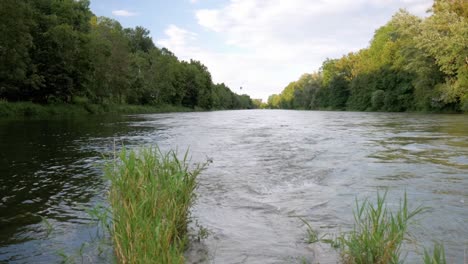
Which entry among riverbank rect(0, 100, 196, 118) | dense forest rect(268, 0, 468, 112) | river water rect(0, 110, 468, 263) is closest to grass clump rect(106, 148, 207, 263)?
river water rect(0, 110, 468, 263)

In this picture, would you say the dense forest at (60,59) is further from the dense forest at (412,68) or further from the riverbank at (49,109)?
the dense forest at (412,68)

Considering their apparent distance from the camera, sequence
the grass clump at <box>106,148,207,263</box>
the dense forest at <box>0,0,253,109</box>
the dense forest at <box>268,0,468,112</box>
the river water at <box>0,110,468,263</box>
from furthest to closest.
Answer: the dense forest at <box>268,0,468,112</box> → the dense forest at <box>0,0,253,109</box> → the river water at <box>0,110,468,263</box> → the grass clump at <box>106,148,207,263</box>

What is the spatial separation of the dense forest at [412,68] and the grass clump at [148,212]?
43.7 meters

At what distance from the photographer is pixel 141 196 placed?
14.7ft

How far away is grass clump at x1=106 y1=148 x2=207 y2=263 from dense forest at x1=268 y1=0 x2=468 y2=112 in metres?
43.7

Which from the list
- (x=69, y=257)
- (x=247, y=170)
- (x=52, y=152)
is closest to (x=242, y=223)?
(x=69, y=257)

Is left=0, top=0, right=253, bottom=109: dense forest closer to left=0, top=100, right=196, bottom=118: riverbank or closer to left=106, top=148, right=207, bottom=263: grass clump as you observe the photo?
left=0, top=100, right=196, bottom=118: riverbank

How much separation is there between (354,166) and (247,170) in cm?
301

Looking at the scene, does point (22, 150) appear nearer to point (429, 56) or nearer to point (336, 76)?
point (429, 56)

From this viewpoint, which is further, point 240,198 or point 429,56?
point 429,56

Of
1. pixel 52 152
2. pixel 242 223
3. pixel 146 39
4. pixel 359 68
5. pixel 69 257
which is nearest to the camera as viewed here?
Result: pixel 69 257

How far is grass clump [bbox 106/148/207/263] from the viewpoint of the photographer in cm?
372

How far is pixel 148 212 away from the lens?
4.35 m

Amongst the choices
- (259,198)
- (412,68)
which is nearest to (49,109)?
(259,198)
